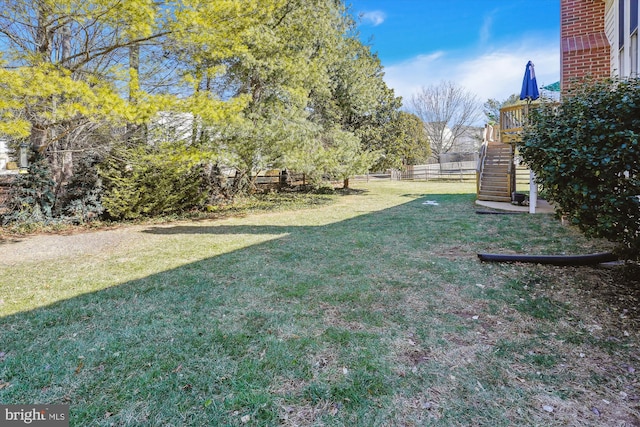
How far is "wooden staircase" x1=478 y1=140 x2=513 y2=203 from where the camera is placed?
1173 centimetres

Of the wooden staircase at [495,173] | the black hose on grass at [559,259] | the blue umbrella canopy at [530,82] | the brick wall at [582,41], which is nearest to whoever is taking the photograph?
the black hose on grass at [559,259]

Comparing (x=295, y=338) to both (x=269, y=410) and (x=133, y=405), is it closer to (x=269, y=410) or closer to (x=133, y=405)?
(x=269, y=410)

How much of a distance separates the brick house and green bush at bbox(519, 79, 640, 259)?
151 inches

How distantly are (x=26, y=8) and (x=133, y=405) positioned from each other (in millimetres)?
7686

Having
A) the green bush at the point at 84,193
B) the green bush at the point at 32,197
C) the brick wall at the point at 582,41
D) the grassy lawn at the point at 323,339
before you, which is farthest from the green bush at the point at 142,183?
the brick wall at the point at 582,41

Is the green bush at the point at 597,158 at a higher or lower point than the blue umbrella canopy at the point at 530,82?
lower

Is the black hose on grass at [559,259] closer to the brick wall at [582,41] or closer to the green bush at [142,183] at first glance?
the brick wall at [582,41]

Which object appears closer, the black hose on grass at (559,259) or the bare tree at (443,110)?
the black hose on grass at (559,259)

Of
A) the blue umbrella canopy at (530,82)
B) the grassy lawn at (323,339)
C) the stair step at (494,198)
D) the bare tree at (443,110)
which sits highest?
the bare tree at (443,110)

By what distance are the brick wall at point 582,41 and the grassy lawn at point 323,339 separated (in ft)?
13.2

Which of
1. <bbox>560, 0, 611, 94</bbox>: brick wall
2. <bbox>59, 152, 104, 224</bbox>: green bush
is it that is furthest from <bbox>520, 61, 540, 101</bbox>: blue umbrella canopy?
<bbox>59, 152, 104, 224</bbox>: green bush

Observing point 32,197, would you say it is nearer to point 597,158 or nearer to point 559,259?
point 597,158

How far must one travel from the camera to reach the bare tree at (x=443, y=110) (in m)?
34.0

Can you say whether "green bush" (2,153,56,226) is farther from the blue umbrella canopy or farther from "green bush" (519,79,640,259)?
the blue umbrella canopy
